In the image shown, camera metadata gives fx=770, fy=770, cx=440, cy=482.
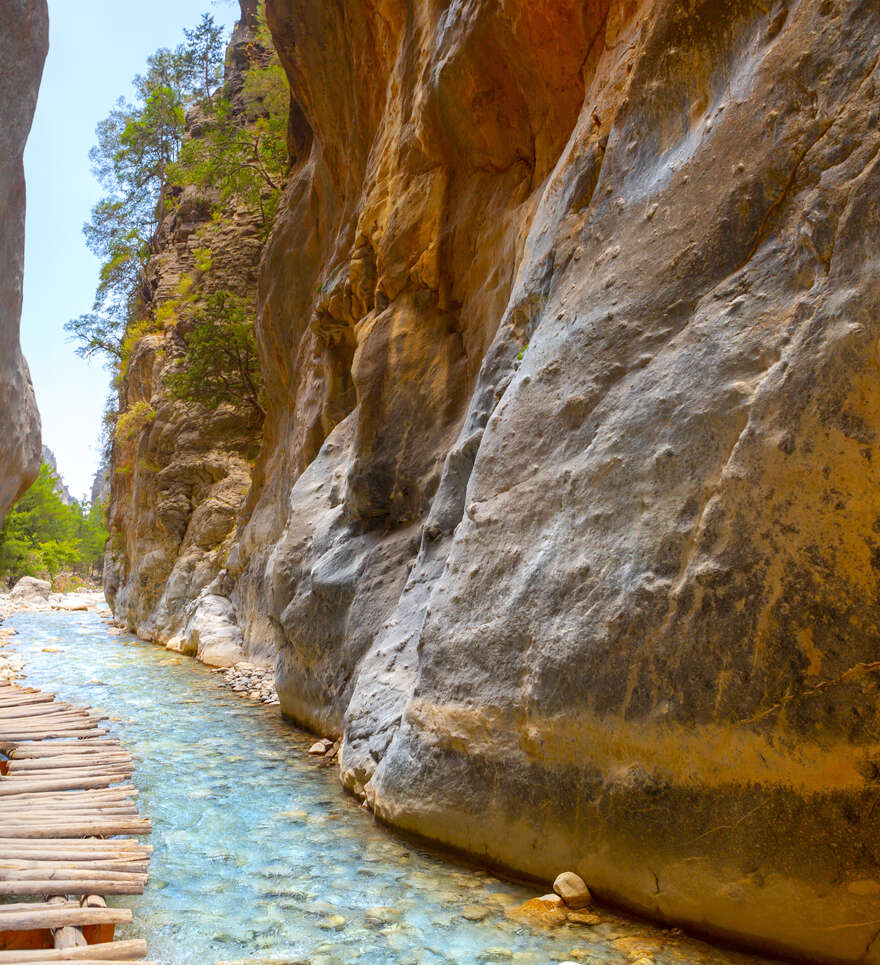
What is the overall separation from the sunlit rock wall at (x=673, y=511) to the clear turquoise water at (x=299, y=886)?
0.23 m

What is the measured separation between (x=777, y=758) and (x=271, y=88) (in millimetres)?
17916

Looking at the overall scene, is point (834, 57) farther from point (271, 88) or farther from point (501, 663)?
point (271, 88)

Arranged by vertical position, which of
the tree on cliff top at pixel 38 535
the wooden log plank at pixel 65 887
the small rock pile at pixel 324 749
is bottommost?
the small rock pile at pixel 324 749

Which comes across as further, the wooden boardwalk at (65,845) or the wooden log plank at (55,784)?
the wooden log plank at (55,784)

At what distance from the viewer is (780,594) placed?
287 cm

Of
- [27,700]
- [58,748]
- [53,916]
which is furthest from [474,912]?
[27,700]

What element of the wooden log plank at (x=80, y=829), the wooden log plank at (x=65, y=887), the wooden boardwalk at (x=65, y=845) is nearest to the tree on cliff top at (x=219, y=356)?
the wooden boardwalk at (x=65, y=845)

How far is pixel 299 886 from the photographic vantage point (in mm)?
3686

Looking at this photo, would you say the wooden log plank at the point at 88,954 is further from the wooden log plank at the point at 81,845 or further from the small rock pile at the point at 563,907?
the small rock pile at the point at 563,907

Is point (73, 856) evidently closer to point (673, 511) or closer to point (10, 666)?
point (673, 511)

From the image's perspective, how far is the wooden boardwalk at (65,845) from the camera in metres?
2.68

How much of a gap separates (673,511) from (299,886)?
2.50 meters

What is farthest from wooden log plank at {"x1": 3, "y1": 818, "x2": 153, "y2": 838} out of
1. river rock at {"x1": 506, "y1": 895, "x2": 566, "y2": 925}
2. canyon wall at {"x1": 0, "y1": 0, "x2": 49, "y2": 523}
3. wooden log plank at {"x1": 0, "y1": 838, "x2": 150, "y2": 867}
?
canyon wall at {"x1": 0, "y1": 0, "x2": 49, "y2": 523}

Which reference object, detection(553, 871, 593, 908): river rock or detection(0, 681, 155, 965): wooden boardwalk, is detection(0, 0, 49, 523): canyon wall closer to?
detection(0, 681, 155, 965): wooden boardwalk
